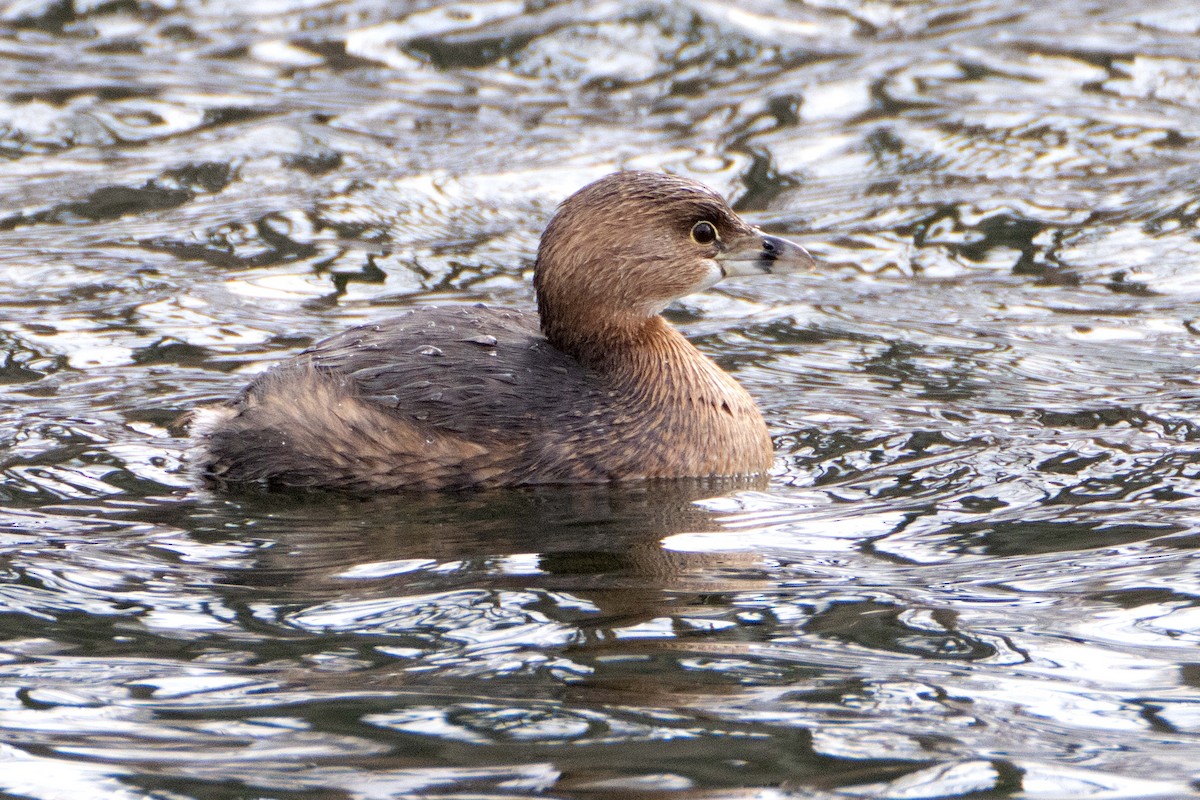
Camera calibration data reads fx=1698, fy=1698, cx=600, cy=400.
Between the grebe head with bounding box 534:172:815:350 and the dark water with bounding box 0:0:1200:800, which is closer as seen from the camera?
the dark water with bounding box 0:0:1200:800

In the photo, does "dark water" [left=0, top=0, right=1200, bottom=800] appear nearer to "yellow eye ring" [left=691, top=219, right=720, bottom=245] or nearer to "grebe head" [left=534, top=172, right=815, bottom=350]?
"grebe head" [left=534, top=172, right=815, bottom=350]

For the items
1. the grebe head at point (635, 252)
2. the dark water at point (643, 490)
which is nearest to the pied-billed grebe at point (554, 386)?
the grebe head at point (635, 252)

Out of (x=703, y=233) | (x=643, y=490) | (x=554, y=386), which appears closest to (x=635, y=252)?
Result: (x=703, y=233)

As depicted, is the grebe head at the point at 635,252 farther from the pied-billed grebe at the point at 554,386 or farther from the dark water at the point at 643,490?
the dark water at the point at 643,490

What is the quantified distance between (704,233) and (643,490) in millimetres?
1097

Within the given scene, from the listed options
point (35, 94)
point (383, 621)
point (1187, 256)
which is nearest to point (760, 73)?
point (1187, 256)

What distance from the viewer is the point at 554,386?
20.7ft

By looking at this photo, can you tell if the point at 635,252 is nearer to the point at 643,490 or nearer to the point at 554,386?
the point at 554,386

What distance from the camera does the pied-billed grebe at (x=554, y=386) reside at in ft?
20.2

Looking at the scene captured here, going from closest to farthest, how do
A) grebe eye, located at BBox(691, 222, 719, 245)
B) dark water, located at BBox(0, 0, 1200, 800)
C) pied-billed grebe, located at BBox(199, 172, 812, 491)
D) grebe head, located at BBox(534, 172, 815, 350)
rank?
1. dark water, located at BBox(0, 0, 1200, 800)
2. pied-billed grebe, located at BBox(199, 172, 812, 491)
3. grebe head, located at BBox(534, 172, 815, 350)
4. grebe eye, located at BBox(691, 222, 719, 245)

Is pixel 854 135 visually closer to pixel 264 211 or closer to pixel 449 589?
pixel 264 211

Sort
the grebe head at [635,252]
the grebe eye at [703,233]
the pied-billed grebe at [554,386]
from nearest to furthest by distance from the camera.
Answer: the pied-billed grebe at [554,386], the grebe head at [635,252], the grebe eye at [703,233]

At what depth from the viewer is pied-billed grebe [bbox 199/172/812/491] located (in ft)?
20.2

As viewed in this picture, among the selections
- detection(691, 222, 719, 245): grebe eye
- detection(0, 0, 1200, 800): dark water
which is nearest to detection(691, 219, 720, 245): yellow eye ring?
detection(691, 222, 719, 245): grebe eye
